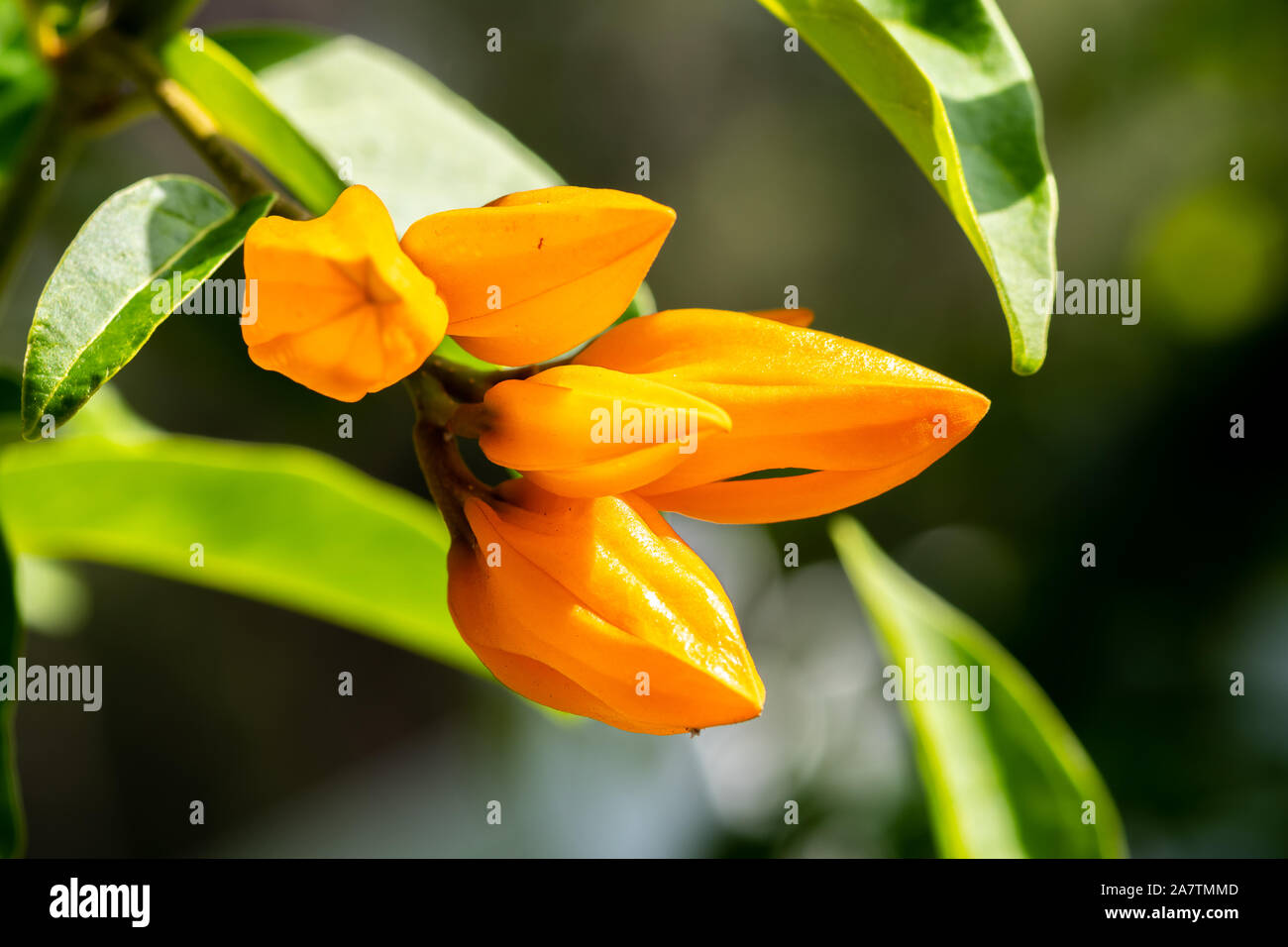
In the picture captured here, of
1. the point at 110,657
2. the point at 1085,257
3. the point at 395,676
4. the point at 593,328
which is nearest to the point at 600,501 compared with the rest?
the point at 593,328

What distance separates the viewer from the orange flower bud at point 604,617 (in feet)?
1.38

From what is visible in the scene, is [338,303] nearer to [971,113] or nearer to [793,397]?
[793,397]

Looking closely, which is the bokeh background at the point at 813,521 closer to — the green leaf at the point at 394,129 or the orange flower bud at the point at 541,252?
the green leaf at the point at 394,129

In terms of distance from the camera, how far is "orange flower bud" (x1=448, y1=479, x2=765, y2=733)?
0.42m

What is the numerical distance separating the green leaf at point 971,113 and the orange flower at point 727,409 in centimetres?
5

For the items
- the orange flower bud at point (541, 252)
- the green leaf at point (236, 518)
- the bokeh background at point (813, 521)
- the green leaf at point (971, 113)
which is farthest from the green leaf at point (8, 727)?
the bokeh background at point (813, 521)

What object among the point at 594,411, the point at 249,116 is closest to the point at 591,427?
the point at 594,411

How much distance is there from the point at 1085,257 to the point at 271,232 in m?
2.01

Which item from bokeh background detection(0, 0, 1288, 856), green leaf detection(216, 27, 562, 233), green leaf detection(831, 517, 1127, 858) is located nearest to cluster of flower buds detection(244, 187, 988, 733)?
green leaf detection(216, 27, 562, 233)

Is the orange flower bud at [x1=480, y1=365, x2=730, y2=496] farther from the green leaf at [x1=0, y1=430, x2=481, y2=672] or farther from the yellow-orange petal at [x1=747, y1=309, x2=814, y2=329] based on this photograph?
the green leaf at [x1=0, y1=430, x2=481, y2=672]

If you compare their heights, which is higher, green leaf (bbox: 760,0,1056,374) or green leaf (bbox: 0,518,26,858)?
green leaf (bbox: 760,0,1056,374)

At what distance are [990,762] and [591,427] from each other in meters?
0.55

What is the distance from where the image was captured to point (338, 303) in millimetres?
400

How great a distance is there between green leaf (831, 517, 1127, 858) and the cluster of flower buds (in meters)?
0.42
